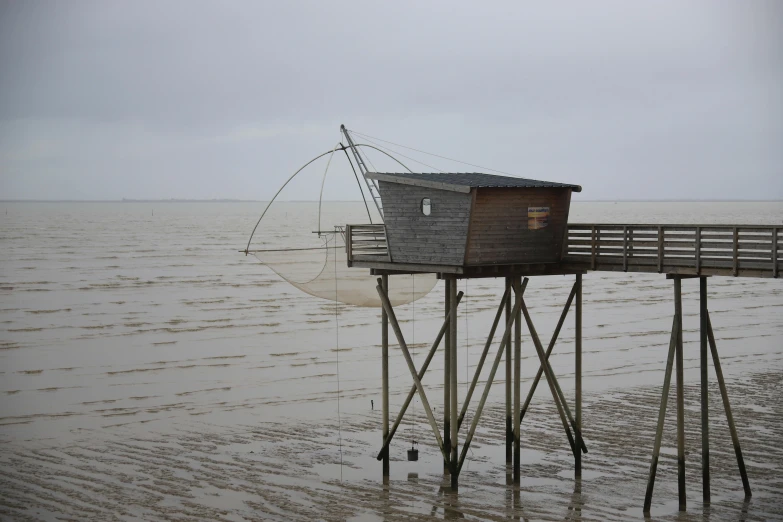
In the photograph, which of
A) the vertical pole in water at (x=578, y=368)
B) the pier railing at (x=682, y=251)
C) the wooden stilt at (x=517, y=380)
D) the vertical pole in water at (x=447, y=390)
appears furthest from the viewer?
the vertical pole in water at (x=578, y=368)

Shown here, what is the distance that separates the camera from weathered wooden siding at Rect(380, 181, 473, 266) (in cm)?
1897

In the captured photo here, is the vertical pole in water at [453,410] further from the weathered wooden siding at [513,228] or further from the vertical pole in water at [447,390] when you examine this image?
the weathered wooden siding at [513,228]

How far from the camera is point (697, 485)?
63.6 feet

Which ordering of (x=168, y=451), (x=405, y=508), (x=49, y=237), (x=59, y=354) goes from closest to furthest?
(x=405, y=508), (x=168, y=451), (x=59, y=354), (x=49, y=237)

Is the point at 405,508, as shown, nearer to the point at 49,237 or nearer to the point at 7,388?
the point at 7,388

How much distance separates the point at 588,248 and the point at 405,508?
5789 mm

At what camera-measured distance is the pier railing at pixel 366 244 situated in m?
20.9

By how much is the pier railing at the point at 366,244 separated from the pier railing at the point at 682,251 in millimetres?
3564

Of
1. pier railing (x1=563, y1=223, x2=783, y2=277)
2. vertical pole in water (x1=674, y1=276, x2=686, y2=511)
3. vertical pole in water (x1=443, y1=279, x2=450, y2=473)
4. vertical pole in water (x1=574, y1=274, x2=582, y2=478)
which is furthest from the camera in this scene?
vertical pole in water (x1=574, y1=274, x2=582, y2=478)

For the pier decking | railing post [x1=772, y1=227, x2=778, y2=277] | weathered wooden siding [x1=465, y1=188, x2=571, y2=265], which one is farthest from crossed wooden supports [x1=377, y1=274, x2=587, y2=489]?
railing post [x1=772, y1=227, x2=778, y2=277]

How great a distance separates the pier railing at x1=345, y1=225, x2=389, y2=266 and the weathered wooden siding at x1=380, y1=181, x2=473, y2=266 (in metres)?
0.58

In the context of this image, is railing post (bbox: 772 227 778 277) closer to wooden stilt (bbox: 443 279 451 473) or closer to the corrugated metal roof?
the corrugated metal roof

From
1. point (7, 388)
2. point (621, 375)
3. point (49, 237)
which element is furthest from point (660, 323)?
point (49, 237)

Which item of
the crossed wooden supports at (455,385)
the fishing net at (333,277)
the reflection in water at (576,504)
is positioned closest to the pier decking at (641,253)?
the crossed wooden supports at (455,385)
